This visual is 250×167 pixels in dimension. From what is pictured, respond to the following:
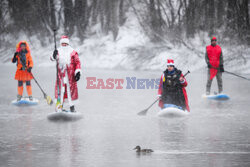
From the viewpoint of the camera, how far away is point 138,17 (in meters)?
31.1

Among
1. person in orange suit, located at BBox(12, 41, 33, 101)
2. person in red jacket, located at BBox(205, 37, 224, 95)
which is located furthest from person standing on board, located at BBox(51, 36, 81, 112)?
person in red jacket, located at BBox(205, 37, 224, 95)

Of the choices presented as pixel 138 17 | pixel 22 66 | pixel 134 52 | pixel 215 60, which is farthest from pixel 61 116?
pixel 134 52

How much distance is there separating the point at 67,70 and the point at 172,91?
7.66 feet

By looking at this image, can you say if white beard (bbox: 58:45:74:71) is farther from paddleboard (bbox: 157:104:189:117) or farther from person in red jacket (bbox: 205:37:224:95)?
person in red jacket (bbox: 205:37:224:95)

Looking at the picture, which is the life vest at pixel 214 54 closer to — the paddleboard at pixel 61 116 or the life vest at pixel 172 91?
the life vest at pixel 172 91

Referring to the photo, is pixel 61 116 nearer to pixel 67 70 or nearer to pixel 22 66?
pixel 67 70

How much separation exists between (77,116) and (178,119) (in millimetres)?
2108

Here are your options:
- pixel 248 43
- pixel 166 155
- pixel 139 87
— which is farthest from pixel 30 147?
pixel 248 43

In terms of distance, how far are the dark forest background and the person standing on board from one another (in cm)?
1674

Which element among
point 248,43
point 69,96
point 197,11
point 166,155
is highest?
point 197,11

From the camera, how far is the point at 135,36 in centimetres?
3756

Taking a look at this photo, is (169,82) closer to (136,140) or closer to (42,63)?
(136,140)

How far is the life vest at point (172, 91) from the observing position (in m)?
11.4

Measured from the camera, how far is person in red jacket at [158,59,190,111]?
37.3ft
